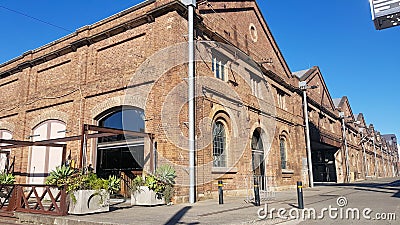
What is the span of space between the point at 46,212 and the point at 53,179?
0.88m

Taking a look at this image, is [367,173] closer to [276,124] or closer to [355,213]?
[276,124]

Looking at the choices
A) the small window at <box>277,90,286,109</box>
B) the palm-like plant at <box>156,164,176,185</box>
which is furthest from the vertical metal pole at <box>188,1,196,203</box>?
the small window at <box>277,90,286,109</box>

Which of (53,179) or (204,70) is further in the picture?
(204,70)

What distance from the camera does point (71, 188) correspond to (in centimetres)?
872

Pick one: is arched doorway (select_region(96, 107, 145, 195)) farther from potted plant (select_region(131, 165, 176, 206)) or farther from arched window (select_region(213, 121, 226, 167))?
arched window (select_region(213, 121, 226, 167))

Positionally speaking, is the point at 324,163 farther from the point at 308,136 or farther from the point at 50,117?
the point at 50,117

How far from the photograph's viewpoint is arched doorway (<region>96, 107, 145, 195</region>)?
1271cm

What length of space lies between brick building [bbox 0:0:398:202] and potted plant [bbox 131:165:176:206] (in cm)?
43

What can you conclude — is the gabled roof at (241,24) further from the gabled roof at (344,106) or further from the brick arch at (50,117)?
the gabled roof at (344,106)

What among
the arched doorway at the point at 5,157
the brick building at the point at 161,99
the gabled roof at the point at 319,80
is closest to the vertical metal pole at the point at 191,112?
the brick building at the point at 161,99

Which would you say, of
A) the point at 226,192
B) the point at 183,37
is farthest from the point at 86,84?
the point at 226,192

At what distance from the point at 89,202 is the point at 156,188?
2.43 metres

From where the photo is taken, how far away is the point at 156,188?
10602mm

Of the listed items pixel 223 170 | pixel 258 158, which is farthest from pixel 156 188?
pixel 258 158
